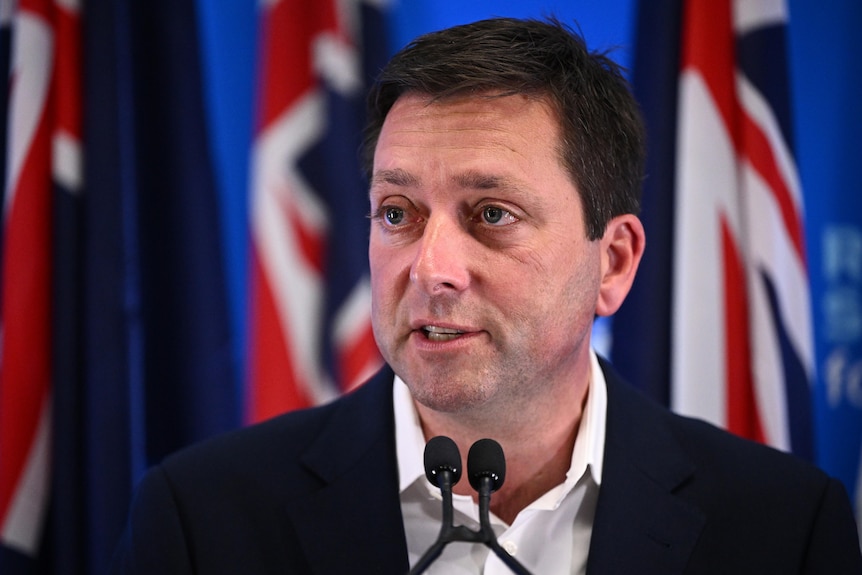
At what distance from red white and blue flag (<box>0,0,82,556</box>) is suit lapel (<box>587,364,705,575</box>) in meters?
1.66

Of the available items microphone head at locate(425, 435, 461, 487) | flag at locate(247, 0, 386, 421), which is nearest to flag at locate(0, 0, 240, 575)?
flag at locate(247, 0, 386, 421)

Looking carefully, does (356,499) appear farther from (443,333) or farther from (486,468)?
(486,468)

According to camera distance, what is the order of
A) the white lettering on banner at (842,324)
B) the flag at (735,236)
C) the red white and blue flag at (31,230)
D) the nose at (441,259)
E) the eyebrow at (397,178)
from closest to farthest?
1. the nose at (441,259)
2. the eyebrow at (397,178)
3. the red white and blue flag at (31,230)
4. the flag at (735,236)
5. the white lettering on banner at (842,324)

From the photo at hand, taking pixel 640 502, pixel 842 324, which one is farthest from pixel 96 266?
pixel 842 324

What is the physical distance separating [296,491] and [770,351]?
1.56 m

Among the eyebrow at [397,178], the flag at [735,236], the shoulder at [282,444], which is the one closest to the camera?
the eyebrow at [397,178]

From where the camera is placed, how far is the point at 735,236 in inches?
105

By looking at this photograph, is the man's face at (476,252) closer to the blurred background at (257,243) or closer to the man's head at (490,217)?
the man's head at (490,217)

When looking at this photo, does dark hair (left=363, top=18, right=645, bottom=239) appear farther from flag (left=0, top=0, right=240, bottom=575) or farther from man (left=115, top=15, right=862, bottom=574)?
flag (left=0, top=0, right=240, bottom=575)

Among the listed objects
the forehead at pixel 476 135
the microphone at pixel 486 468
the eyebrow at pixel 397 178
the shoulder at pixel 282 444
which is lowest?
the shoulder at pixel 282 444

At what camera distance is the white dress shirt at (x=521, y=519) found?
5.39ft

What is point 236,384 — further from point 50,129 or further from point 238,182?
point 50,129

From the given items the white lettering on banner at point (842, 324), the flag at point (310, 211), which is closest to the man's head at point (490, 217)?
the flag at point (310, 211)

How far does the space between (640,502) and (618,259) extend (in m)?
0.50
